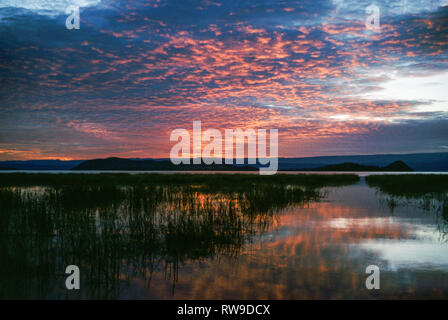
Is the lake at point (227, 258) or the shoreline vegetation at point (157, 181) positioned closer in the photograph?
the lake at point (227, 258)

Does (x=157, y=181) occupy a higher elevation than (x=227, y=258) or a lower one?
lower

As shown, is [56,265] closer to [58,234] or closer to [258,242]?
[58,234]

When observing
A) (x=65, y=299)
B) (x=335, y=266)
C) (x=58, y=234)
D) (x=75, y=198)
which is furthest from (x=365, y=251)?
(x=75, y=198)

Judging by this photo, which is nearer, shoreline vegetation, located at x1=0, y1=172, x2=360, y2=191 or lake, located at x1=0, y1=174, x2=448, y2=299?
lake, located at x1=0, y1=174, x2=448, y2=299

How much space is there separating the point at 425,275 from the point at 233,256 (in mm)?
4228

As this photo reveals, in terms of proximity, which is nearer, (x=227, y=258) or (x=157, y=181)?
(x=227, y=258)
